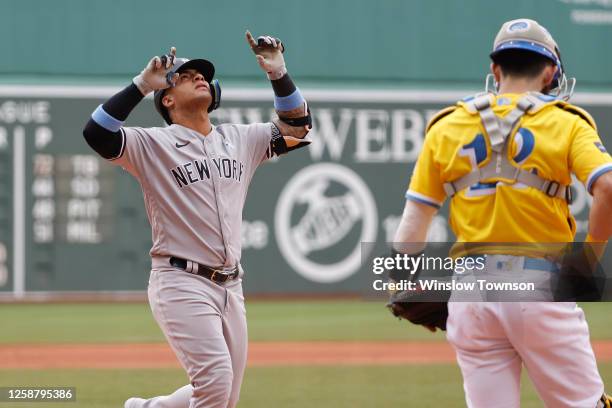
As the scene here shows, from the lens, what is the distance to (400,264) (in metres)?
3.19

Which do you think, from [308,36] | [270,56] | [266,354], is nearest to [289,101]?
[270,56]

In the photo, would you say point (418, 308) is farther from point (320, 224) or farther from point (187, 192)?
point (320, 224)

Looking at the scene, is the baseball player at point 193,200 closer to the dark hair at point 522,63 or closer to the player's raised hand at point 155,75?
the player's raised hand at point 155,75

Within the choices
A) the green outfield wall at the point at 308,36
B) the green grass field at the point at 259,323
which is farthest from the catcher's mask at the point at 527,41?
the green outfield wall at the point at 308,36

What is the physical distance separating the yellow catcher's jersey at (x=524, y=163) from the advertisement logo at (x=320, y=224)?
1130 centimetres

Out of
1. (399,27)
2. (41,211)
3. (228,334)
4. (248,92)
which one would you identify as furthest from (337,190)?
(228,334)

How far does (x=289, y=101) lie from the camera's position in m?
4.60

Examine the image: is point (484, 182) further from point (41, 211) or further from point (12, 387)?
point (41, 211)

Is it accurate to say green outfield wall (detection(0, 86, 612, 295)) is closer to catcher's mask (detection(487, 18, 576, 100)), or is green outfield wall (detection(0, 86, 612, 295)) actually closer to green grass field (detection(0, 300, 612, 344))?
green grass field (detection(0, 300, 612, 344))

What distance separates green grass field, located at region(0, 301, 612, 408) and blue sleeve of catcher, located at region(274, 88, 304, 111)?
7.83 feet

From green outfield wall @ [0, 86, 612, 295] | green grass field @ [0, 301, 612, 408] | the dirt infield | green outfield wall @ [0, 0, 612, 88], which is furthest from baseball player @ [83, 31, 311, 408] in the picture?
green outfield wall @ [0, 0, 612, 88]

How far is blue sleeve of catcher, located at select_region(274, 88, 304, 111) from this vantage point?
15.0 ft

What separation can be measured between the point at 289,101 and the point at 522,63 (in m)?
1.68

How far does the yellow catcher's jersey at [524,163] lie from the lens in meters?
2.90
